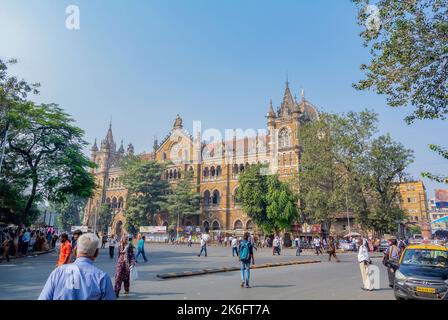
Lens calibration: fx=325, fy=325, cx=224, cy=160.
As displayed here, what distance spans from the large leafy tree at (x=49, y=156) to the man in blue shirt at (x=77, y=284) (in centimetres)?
1908

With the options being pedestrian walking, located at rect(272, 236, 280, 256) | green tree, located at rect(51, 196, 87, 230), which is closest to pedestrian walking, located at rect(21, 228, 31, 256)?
pedestrian walking, located at rect(272, 236, 280, 256)

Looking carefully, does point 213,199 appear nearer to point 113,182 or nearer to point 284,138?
point 284,138

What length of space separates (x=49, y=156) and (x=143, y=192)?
28422mm

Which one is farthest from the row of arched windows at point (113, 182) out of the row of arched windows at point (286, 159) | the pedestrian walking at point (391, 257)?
the pedestrian walking at point (391, 257)

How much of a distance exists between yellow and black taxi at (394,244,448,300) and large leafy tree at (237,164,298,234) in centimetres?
2587

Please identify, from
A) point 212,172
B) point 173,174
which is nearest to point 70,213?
point 173,174

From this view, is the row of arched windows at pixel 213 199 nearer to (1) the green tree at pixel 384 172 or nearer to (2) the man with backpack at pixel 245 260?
(1) the green tree at pixel 384 172

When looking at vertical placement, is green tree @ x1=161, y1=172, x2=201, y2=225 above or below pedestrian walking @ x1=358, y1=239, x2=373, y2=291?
above

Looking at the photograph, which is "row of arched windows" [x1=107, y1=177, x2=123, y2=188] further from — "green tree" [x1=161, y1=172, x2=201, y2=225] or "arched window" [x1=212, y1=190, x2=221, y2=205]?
"arched window" [x1=212, y1=190, x2=221, y2=205]

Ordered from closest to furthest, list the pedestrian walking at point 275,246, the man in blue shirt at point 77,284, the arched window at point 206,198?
the man in blue shirt at point 77,284 < the pedestrian walking at point 275,246 < the arched window at point 206,198

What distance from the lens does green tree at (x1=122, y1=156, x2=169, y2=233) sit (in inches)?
1854

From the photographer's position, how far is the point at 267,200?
36312mm

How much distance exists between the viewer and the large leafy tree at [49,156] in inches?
767
